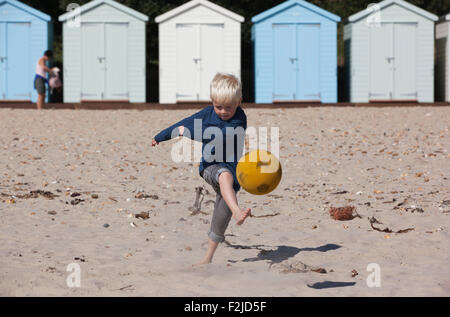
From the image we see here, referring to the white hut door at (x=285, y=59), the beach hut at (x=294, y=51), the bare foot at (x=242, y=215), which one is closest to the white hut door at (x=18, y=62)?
the beach hut at (x=294, y=51)

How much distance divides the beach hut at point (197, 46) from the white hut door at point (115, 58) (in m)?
1.06

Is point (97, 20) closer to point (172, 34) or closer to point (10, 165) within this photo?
point (172, 34)

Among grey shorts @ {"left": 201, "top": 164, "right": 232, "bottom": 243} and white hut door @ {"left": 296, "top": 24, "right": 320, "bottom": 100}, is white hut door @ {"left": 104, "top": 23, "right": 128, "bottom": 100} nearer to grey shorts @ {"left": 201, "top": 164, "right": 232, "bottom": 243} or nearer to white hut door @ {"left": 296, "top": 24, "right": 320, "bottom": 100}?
white hut door @ {"left": 296, "top": 24, "right": 320, "bottom": 100}

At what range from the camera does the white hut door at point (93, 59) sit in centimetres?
1917

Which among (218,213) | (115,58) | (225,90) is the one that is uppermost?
(115,58)

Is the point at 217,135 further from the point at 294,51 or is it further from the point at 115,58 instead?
the point at 115,58

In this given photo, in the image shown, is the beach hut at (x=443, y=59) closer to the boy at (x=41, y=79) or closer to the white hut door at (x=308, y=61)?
the white hut door at (x=308, y=61)

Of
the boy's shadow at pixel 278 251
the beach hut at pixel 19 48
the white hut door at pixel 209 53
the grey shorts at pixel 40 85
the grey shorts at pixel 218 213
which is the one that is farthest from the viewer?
the beach hut at pixel 19 48

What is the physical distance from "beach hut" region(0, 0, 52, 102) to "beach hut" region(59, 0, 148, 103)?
0.88 m

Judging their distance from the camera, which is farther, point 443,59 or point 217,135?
point 443,59

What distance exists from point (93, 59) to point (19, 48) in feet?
7.07

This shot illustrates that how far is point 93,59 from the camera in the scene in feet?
62.9

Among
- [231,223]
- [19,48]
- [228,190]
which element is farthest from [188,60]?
[228,190]
